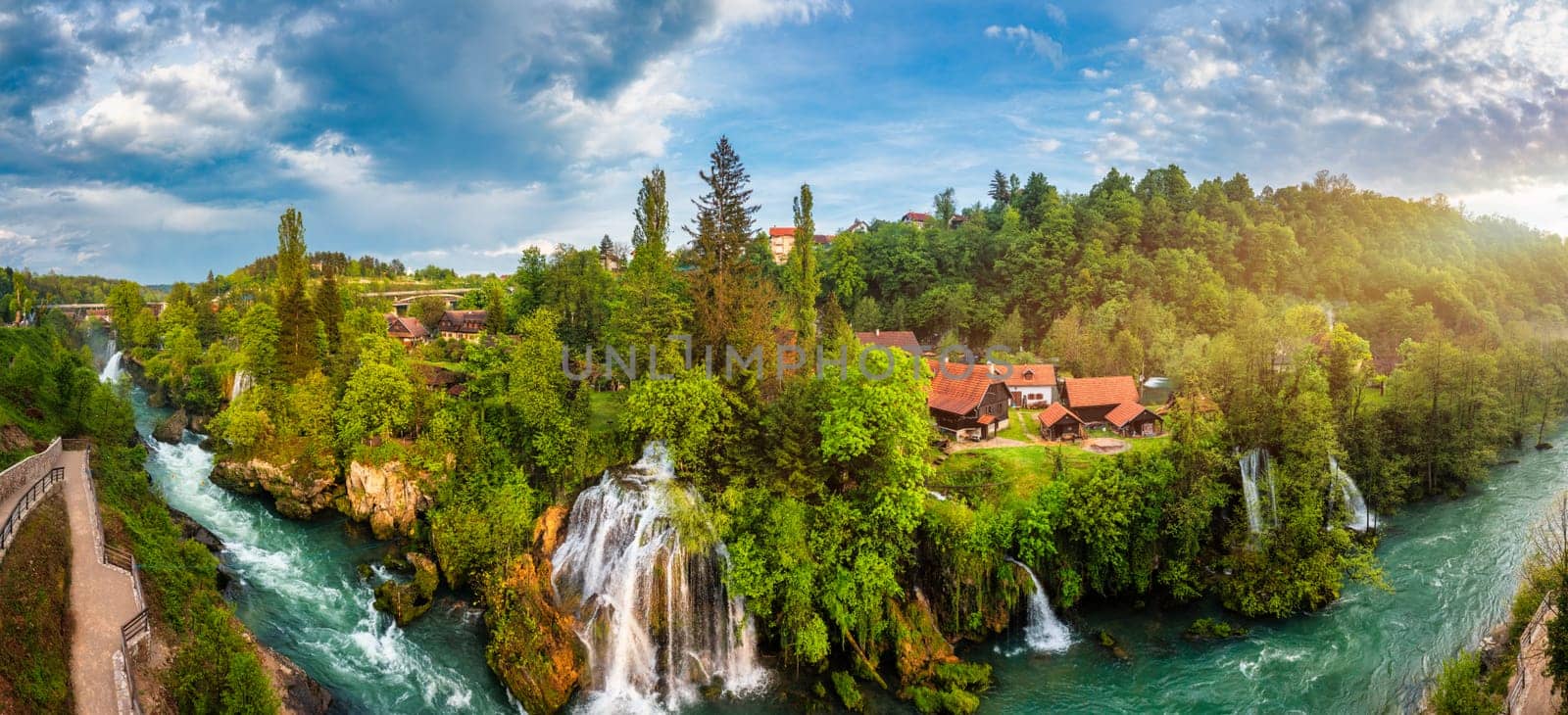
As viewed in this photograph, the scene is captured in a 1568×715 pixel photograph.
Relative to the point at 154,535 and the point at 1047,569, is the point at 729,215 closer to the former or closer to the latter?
the point at 1047,569

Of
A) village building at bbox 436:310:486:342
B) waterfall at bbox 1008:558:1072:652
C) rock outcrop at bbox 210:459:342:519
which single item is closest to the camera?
waterfall at bbox 1008:558:1072:652

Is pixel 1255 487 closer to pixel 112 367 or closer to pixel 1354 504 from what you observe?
pixel 1354 504

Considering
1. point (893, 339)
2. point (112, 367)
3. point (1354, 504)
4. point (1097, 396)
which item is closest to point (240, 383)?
point (112, 367)

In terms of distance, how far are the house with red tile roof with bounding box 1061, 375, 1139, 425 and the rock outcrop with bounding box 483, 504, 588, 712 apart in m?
29.3

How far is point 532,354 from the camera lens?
1265 inches

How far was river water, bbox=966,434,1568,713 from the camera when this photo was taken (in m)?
22.4

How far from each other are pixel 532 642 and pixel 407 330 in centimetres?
5759

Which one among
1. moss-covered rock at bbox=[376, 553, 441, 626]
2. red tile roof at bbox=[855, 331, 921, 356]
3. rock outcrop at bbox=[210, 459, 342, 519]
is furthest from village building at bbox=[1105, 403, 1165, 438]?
rock outcrop at bbox=[210, 459, 342, 519]

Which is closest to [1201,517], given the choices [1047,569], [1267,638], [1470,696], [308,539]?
[1267,638]

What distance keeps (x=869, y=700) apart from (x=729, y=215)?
22.9m

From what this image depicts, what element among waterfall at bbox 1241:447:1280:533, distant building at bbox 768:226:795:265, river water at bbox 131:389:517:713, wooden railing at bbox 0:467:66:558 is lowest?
river water at bbox 131:389:517:713

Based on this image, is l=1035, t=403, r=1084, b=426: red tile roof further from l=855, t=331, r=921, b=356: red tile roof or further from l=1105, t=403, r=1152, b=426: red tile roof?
l=855, t=331, r=921, b=356: red tile roof

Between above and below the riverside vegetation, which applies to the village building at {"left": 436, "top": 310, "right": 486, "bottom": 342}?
above

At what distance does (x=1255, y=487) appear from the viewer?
1205 inches
